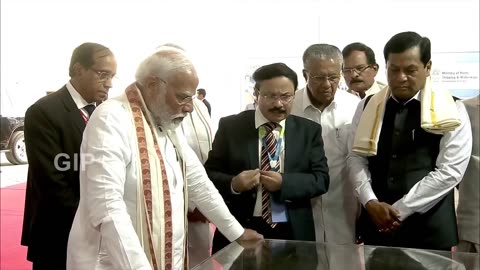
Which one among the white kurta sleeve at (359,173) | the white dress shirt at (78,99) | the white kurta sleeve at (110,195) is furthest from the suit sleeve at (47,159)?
the white kurta sleeve at (359,173)

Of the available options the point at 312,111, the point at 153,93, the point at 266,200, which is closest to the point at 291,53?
the point at 312,111

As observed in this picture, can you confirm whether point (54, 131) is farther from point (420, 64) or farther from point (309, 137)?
point (420, 64)

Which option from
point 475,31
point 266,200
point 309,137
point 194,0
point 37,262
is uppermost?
point 194,0

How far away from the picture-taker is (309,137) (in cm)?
205

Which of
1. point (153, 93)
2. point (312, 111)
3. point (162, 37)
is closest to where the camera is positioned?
point (153, 93)

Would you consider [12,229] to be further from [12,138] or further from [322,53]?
[322,53]

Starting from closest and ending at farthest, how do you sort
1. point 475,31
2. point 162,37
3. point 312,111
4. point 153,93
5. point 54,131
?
point 153,93, point 54,131, point 312,111, point 475,31, point 162,37

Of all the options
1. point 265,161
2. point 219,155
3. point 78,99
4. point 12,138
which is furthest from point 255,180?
point 12,138

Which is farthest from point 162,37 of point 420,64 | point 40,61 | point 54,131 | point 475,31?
point 420,64

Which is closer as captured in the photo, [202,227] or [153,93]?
[153,93]

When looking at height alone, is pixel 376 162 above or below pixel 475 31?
below

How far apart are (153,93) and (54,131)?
29.4 inches

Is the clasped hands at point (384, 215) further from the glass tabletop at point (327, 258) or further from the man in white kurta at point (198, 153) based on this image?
the man in white kurta at point (198, 153)

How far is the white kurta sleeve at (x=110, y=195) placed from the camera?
136 cm
